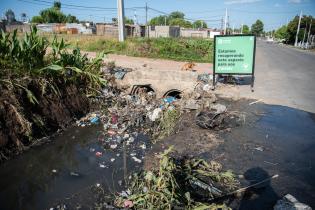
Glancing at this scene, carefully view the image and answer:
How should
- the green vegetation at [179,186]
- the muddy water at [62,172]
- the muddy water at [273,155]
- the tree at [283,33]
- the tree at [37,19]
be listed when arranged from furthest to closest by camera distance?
the tree at [37,19] → the tree at [283,33] → the muddy water at [62,172] → the muddy water at [273,155] → the green vegetation at [179,186]

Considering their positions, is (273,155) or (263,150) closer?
(273,155)

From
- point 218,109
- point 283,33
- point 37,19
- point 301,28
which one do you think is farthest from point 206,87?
point 283,33

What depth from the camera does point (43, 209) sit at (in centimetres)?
354

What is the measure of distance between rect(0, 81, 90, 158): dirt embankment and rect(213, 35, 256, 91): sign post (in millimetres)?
4243

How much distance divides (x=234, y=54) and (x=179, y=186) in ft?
17.7

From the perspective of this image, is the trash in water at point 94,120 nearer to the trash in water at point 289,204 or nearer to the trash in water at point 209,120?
the trash in water at point 209,120

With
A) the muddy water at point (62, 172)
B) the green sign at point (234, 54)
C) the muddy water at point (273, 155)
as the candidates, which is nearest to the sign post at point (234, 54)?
the green sign at point (234, 54)

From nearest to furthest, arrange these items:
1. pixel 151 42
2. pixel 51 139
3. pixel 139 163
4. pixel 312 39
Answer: pixel 139 163 < pixel 51 139 < pixel 151 42 < pixel 312 39

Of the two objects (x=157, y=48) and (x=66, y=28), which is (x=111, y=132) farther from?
(x=66, y=28)

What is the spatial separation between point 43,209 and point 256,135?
4.02 meters

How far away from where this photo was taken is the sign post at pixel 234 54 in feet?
24.6

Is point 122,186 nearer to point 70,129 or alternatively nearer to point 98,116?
point 70,129

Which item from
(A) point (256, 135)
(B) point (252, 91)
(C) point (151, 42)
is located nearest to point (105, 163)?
(A) point (256, 135)

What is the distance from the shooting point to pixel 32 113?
207 inches
